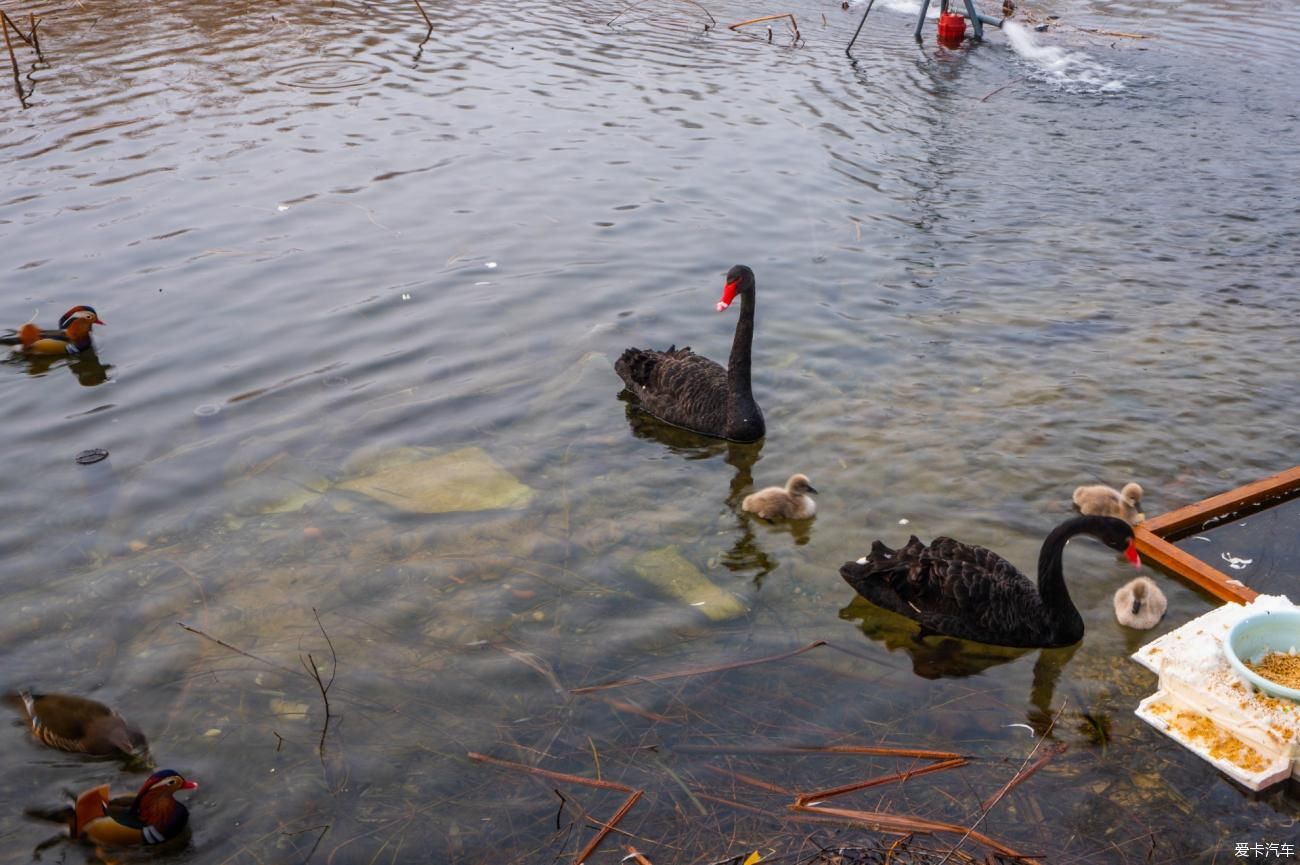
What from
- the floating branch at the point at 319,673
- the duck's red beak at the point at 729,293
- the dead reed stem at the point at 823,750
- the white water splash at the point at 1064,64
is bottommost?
the dead reed stem at the point at 823,750

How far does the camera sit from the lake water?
464 cm

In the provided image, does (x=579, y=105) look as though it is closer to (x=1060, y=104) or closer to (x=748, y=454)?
(x=1060, y=104)

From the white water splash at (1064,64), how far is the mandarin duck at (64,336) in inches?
528

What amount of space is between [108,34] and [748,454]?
14045 millimetres

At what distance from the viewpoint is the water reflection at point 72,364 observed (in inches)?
316

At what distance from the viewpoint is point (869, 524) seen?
6500mm

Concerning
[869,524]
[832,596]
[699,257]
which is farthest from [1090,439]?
[699,257]

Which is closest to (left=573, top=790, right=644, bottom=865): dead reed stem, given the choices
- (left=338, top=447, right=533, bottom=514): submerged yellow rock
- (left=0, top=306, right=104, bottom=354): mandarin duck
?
(left=338, top=447, right=533, bottom=514): submerged yellow rock

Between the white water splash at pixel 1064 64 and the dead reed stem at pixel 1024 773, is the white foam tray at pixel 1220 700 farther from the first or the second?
the white water splash at pixel 1064 64

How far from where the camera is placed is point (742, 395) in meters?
7.30

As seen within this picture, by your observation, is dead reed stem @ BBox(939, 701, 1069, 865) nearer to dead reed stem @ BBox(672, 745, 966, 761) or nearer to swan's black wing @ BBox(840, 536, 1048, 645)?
dead reed stem @ BBox(672, 745, 966, 761)

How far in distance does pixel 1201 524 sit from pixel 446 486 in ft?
14.2

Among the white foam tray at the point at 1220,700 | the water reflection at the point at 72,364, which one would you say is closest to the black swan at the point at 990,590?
the white foam tray at the point at 1220,700

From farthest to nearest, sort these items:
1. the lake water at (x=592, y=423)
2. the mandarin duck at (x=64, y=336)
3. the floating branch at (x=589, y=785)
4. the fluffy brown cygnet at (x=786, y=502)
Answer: the mandarin duck at (x=64, y=336), the fluffy brown cygnet at (x=786, y=502), the lake water at (x=592, y=423), the floating branch at (x=589, y=785)
